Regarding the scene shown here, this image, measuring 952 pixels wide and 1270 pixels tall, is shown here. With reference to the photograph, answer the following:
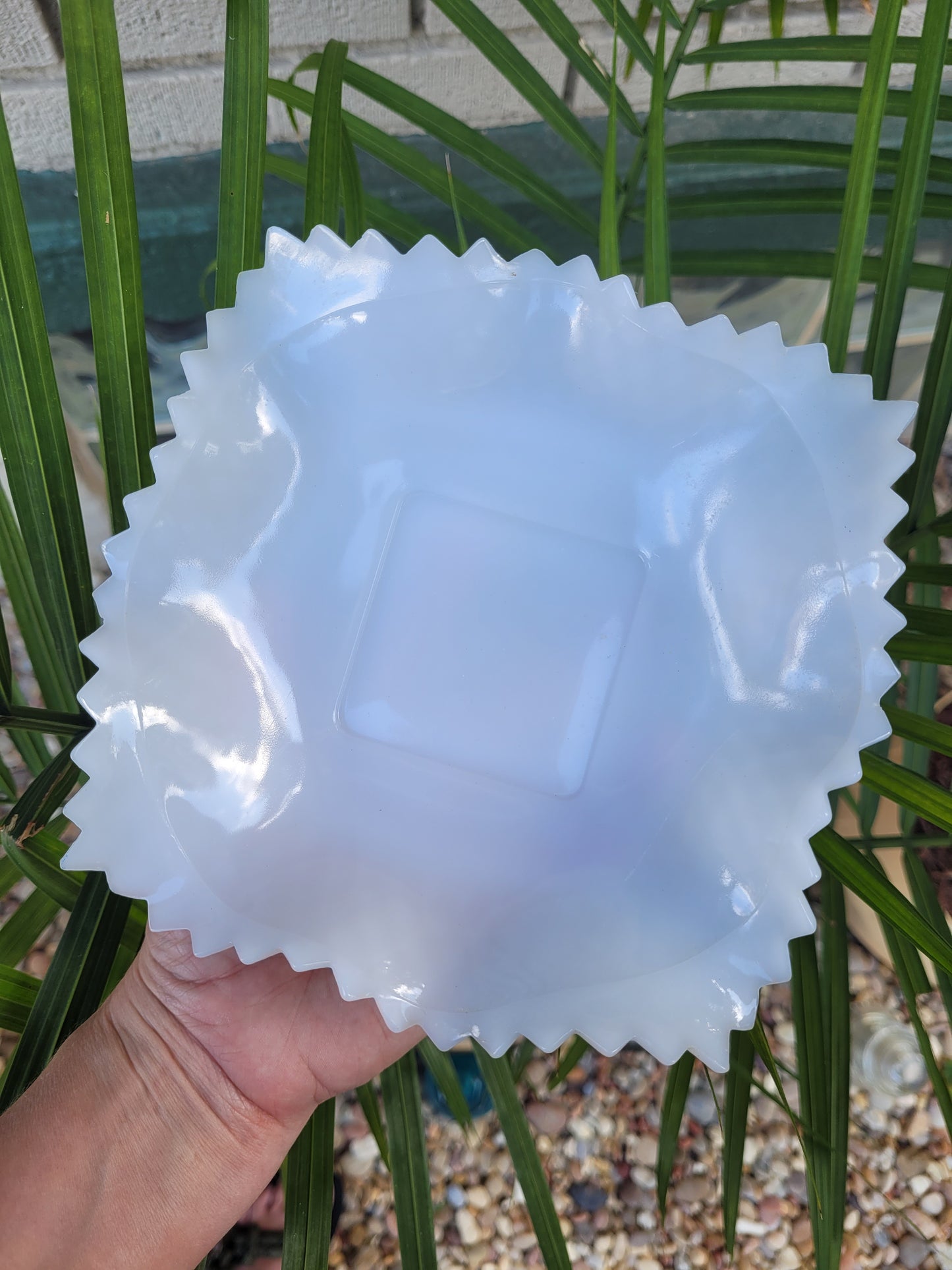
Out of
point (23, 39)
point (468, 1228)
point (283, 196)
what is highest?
point (283, 196)

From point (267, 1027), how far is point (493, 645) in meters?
0.24

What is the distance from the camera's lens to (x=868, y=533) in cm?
39

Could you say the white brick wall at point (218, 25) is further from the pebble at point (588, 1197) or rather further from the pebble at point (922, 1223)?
the pebble at point (922, 1223)

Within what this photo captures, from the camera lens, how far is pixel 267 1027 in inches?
18.1

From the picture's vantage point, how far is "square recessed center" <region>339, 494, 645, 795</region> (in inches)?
18.5

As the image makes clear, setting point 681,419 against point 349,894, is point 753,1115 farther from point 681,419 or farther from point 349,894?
point 681,419

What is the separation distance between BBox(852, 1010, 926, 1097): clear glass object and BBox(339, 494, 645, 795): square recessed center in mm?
597

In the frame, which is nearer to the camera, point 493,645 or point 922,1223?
point 493,645

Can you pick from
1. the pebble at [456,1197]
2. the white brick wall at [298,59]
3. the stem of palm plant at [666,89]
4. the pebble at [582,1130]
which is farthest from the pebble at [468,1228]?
the white brick wall at [298,59]

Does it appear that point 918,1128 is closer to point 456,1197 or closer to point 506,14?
point 456,1197

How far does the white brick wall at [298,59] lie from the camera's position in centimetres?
76

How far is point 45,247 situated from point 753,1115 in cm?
119

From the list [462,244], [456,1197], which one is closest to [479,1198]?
[456,1197]

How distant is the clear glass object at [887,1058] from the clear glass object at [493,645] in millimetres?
573
